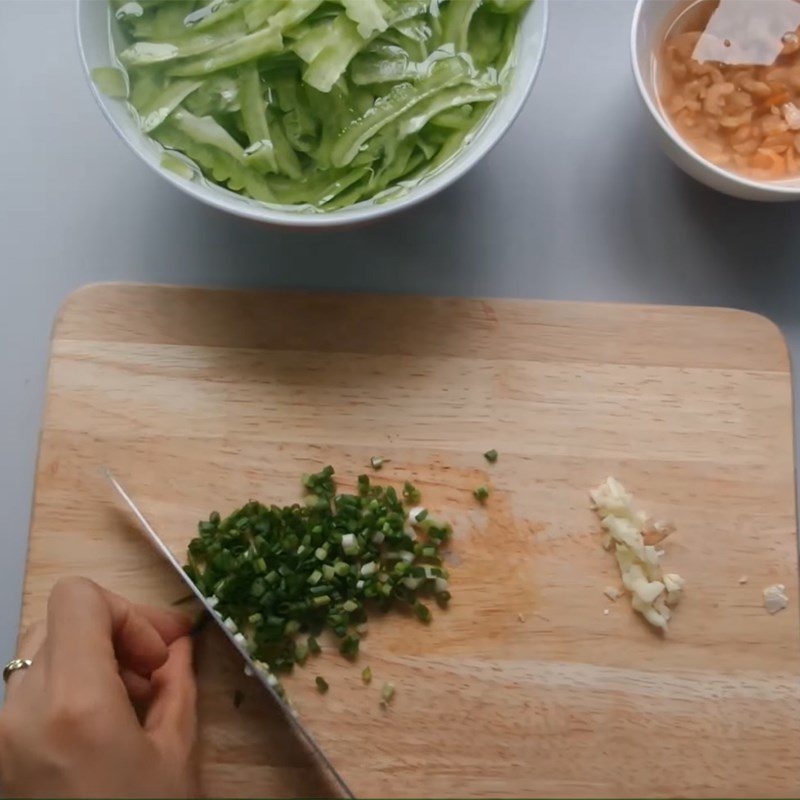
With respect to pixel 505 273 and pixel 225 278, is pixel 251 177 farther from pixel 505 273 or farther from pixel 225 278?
pixel 505 273

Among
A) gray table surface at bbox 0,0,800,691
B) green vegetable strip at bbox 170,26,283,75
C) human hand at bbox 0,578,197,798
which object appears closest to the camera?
human hand at bbox 0,578,197,798

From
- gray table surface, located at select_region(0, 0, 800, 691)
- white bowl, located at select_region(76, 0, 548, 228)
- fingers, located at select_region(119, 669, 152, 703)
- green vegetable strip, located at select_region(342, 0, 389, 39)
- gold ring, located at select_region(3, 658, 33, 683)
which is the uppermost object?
green vegetable strip, located at select_region(342, 0, 389, 39)

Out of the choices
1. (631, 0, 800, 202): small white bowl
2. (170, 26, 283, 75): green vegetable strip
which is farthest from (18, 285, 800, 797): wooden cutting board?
(170, 26, 283, 75): green vegetable strip

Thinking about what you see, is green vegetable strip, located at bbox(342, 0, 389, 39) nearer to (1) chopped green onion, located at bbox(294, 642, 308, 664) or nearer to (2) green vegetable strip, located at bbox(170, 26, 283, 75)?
(2) green vegetable strip, located at bbox(170, 26, 283, 75)

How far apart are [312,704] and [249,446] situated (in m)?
0.34

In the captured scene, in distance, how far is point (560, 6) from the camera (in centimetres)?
133

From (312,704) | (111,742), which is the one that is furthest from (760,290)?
(111,742)

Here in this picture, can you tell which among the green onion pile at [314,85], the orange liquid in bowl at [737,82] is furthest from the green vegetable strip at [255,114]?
the orange liquid in bowl at [737,82]

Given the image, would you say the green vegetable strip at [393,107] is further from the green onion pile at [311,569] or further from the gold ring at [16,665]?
the gold ring at [16,665]

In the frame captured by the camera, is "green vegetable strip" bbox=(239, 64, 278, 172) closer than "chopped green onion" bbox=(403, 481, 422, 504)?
Yes

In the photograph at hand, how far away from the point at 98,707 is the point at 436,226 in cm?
74

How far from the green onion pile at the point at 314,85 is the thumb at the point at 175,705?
1.87 feet

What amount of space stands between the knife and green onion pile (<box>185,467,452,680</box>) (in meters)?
0.02

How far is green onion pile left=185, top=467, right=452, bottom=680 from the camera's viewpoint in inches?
46.8
